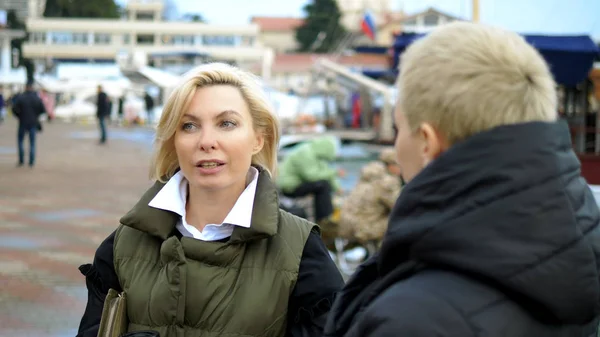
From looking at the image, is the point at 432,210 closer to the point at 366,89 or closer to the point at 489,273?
the point at 489,273

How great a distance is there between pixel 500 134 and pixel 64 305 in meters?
6.02

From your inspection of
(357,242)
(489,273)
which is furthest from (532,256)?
(357,242)

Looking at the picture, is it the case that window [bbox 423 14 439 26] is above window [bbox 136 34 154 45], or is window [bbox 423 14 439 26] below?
above

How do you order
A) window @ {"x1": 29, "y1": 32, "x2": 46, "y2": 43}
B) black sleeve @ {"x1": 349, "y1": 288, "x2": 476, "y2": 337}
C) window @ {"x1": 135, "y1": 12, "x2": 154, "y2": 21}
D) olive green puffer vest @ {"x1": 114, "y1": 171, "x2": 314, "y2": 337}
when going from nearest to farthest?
black sleeve @ {"x1": 349, "y1": 288, "x2": 476, "y2": 337}, olive green puffer vest @ {"x1": 114, "y1": 171, "x2": 314, "y2": 337}, window @ {"x1": 29, "y1": 32, "x2": 46, "y2": 43}, window @ {"x1": 135, "y1": 12, "x2": 154, "y2": 21}

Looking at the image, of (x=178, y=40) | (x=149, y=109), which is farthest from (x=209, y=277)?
(x=178, y=40)

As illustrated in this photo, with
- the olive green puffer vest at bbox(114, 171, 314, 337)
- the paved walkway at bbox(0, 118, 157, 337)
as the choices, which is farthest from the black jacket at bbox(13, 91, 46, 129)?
the olive green puffer vest at bbox(114, 171, 314, 337)

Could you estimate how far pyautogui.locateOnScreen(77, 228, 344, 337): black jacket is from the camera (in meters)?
2.62

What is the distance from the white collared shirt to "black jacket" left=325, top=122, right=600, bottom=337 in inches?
43.2

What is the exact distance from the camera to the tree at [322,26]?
395ft

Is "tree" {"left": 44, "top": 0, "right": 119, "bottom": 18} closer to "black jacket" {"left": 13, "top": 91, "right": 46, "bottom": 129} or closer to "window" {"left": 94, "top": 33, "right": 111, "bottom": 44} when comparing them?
"window" {"left": 94, "top": 33, "right": 111, "bottom": 44}

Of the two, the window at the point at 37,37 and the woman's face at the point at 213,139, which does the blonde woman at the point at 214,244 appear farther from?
the window at the point at 37,37

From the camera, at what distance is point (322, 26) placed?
124 meters

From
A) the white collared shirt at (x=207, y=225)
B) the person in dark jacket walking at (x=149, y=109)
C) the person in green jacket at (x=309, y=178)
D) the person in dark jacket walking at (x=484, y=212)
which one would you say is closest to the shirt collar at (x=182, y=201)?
the white collared shirt at (x=207, y=225)

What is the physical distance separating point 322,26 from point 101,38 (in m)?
30.4
